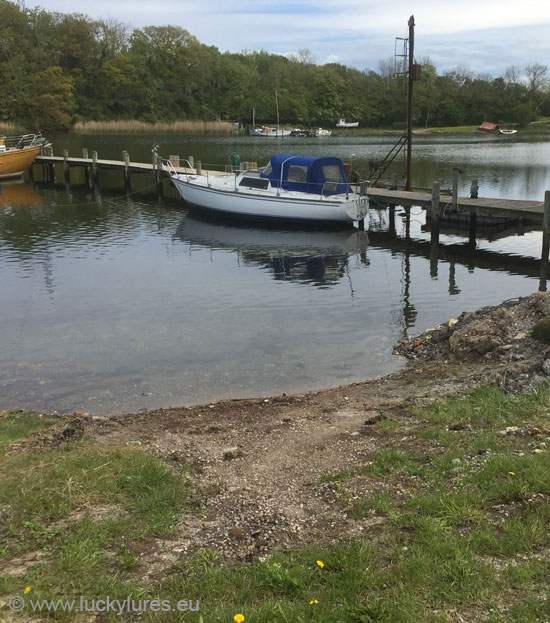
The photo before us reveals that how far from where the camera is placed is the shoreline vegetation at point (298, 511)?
4.36 metres

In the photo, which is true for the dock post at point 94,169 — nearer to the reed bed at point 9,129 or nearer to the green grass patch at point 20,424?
the green grass patch at point 20,424

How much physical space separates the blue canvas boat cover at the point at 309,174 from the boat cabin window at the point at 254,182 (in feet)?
1.34

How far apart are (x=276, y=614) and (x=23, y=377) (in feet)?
29.7

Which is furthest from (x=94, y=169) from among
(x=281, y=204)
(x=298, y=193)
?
(x=298, y=193)

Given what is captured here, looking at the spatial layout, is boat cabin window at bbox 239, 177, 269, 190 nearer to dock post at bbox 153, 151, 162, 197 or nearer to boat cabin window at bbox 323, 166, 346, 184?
boat cabin window at bbox 323, 166, 346, 184

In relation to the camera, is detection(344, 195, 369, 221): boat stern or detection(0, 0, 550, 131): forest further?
detection(0, 0, 550, 131): forest

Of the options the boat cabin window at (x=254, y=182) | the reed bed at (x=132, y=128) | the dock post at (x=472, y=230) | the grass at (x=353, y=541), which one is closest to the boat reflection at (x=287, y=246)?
the boat cabin window at (x=254, y=182)

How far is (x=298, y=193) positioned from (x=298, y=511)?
22902mm

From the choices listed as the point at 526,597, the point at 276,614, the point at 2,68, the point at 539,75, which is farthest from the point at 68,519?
the point at 539,75

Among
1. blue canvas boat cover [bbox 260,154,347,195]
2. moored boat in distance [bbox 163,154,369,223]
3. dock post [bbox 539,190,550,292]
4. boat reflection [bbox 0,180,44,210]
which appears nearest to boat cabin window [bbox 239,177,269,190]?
moored boat in distance [bbox 163,154,369,223]

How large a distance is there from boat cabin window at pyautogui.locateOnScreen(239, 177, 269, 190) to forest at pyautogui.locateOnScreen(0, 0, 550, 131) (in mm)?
78310

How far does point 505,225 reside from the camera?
26484 mm

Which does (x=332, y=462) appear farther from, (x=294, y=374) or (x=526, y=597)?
(x=294, y=374)

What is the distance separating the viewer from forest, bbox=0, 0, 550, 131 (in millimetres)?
103250
